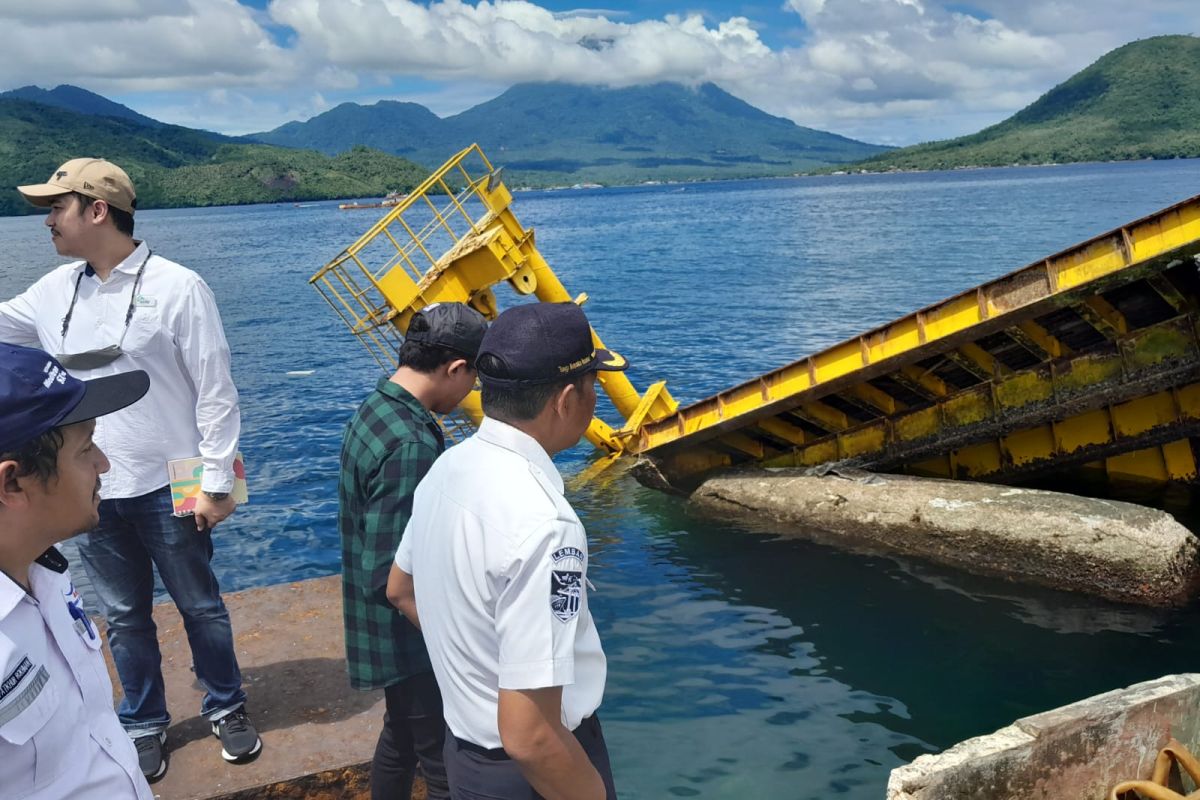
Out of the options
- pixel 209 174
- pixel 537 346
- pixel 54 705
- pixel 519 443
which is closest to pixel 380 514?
pixel 519 443

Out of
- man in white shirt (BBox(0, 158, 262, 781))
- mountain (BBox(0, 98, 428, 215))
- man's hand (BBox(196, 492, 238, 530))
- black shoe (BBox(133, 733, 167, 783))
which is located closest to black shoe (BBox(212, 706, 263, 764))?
man in white shirt (BBox(0, 158, 262, 781))

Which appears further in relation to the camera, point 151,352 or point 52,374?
point 151,352

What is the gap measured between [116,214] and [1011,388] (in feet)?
27.3

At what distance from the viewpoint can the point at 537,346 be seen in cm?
236

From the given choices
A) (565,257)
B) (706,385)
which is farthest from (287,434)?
(565,257)

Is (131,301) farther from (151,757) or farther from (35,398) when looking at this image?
(35,398)

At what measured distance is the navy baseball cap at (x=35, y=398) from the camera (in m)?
1.88

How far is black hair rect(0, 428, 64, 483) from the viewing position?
194cm

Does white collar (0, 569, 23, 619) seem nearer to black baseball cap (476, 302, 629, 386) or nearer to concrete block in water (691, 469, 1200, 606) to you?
black baseball cap (476, 302, 629, 386)

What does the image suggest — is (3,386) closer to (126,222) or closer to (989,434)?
(126,222)

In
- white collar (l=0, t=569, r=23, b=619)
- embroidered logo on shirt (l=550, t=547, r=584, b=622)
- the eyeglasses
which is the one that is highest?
the eyeglasses

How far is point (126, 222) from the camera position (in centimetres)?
399

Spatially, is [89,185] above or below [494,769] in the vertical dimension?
above

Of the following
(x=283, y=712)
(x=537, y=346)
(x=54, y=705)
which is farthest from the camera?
(x=283, y=712)
